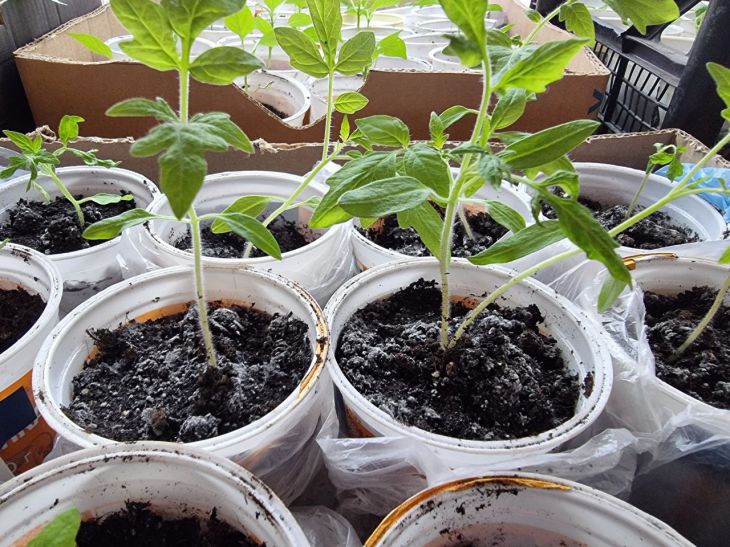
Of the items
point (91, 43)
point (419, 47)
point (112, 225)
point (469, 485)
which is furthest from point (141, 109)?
point (419, 47)

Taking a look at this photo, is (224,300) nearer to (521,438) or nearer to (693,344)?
(521,438)

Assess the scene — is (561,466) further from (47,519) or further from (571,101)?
(571,101)

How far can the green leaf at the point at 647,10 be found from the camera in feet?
1.91

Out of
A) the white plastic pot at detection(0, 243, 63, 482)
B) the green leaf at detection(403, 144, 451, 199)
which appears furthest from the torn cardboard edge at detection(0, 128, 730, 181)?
the green leaf at detection(403, 144, 451, 199)

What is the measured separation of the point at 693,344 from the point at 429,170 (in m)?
0.51

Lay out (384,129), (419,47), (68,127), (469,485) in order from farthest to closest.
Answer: (419,47) → (68,127) → (384,129) → (469,485)

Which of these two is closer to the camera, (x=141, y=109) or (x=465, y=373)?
(x=141, y=109)

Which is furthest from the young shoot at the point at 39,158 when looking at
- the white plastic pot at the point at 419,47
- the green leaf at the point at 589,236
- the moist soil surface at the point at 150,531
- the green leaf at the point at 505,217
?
the white plastic pot at the point at 419,47

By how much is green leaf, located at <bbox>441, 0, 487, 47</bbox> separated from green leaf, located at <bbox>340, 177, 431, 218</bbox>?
5.6 inches

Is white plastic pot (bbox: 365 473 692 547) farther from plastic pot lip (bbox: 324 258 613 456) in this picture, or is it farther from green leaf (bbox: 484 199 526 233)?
green leaf (bbox: 484 199 526 233)

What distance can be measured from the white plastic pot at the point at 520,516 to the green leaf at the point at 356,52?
549 mm

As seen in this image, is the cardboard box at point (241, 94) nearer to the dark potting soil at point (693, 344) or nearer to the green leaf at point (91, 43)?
the green leaf at point (91, 43)

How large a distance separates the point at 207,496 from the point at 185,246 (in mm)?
543

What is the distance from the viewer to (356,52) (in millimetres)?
696
